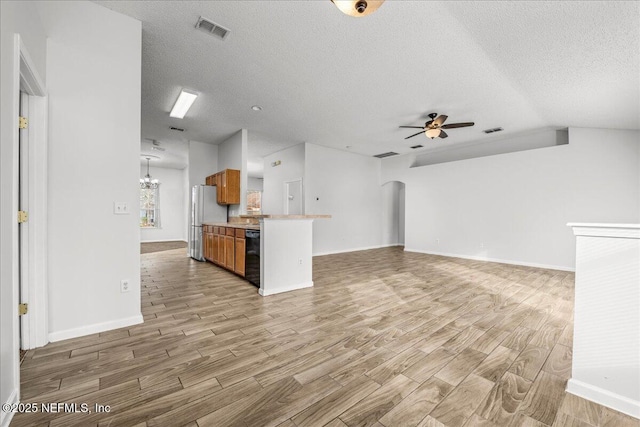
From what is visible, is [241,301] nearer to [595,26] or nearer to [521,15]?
[521,15]

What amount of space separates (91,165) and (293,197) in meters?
5.12

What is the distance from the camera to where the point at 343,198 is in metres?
7.62

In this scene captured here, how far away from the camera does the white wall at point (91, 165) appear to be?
2.17 meters

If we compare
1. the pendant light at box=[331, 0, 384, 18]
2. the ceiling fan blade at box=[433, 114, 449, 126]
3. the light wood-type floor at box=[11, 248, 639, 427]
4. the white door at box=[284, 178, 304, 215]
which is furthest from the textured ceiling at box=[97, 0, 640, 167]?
the light wood-type floor at box=[11, 248, 639, 427]

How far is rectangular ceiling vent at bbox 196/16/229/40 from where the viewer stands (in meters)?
2.52

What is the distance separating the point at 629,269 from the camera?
1.39 m

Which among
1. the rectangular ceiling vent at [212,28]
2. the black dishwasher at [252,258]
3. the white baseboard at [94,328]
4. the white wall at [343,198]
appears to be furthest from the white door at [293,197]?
the white baseboard at [94,328]

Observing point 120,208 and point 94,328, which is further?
point 120,208

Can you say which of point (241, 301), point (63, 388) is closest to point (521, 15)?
point (241, 301)

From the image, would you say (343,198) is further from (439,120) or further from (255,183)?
(255,183)

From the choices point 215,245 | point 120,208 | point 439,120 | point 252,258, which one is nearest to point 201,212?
point 215,245

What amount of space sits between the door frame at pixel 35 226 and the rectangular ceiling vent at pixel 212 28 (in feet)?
4.67

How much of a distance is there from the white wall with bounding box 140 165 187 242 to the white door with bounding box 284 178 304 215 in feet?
18.7

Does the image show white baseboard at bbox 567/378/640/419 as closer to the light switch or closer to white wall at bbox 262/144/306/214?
the light switch
